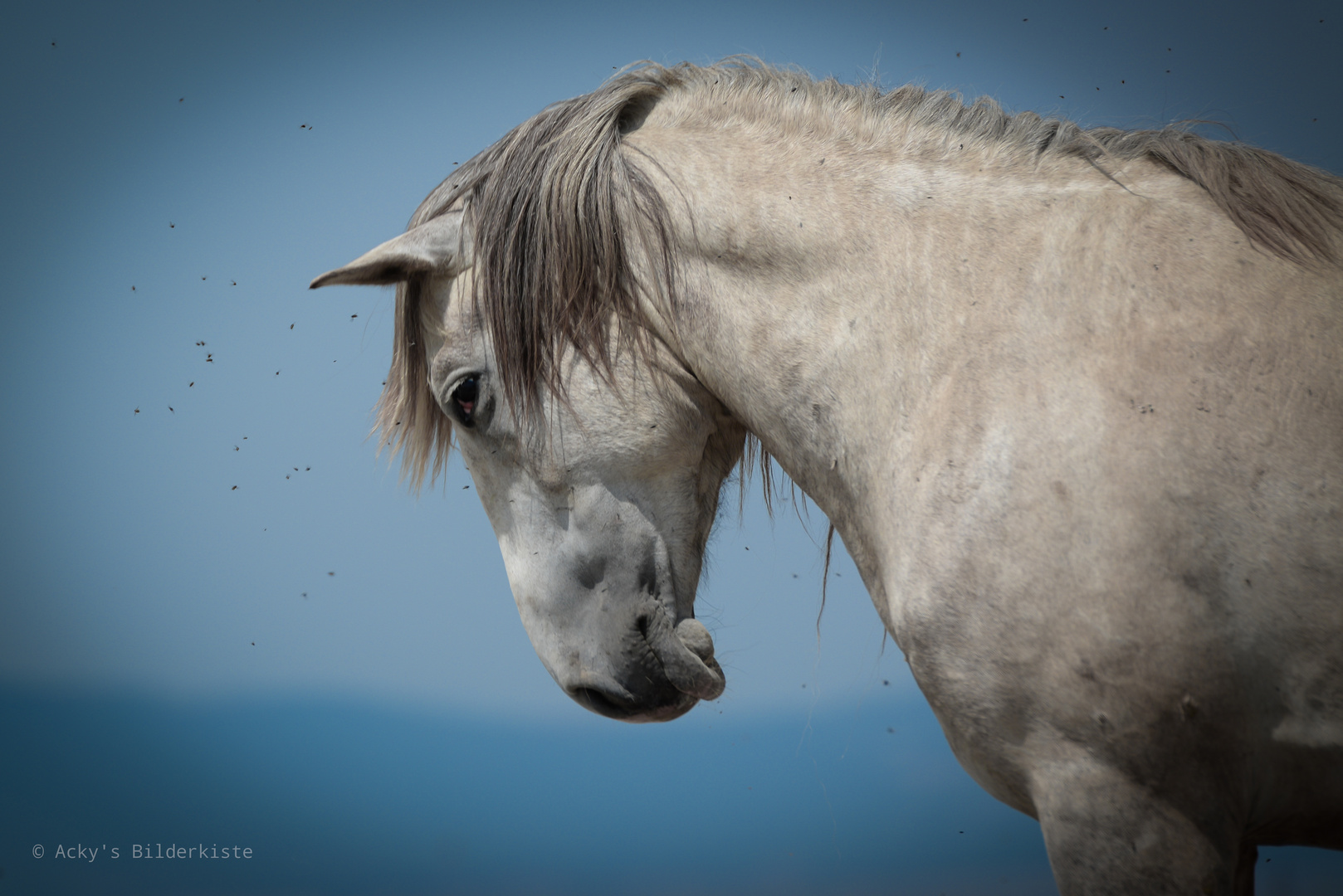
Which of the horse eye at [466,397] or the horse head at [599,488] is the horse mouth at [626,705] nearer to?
the horse head at [599,488]

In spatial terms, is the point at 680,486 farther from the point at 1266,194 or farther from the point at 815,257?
the point at 1266,194

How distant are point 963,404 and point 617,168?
0.57 m

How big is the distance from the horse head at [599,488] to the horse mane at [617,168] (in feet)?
0.13

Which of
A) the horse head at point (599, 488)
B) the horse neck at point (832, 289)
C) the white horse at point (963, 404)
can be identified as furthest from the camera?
the horse head at point (599, 488)

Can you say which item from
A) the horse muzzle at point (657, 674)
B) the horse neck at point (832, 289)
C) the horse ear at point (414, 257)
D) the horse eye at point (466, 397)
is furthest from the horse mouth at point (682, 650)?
the horse ear at point (414, 257)

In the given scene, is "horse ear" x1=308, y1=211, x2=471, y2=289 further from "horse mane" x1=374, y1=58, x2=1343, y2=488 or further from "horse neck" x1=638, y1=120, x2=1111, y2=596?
"horse neck" x1=638, y1=120, x2=1111, y2=596

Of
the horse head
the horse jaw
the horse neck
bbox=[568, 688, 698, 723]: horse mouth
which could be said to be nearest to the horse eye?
the horse head

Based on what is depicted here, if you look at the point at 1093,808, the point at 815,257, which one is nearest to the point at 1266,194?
the point at 815,257

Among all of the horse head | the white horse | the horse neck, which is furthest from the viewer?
the horse head

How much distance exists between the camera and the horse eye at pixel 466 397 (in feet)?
4.17

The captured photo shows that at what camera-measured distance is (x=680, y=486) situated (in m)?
1.22

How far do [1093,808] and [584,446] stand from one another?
2.31 ft

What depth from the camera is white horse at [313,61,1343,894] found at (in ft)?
2.67

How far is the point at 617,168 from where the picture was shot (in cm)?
119
